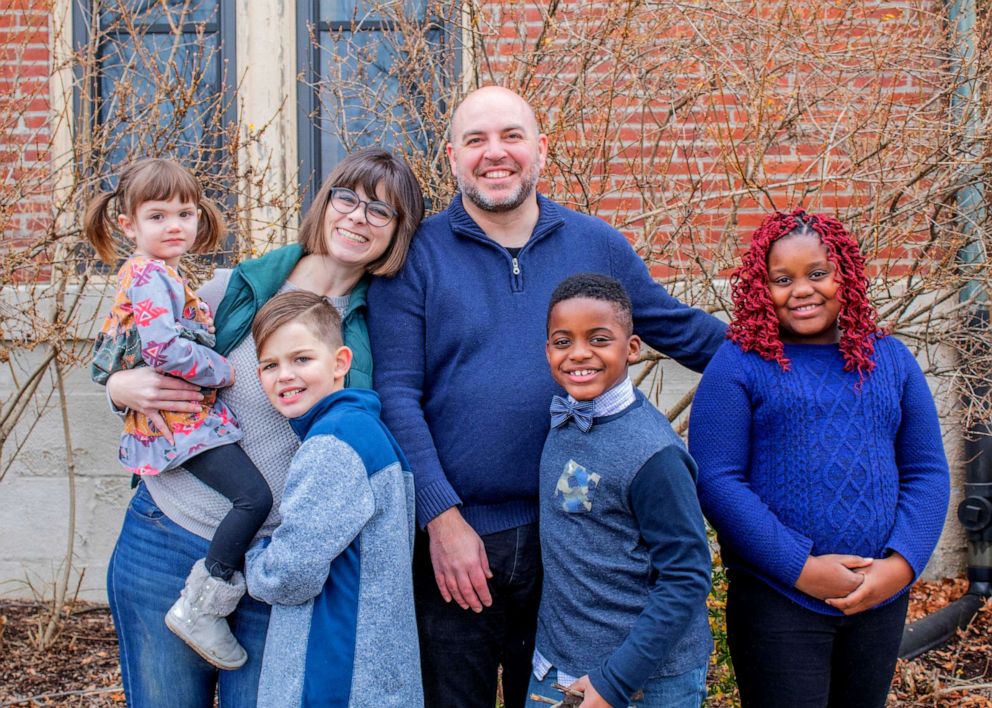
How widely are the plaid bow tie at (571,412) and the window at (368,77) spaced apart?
1.94 m

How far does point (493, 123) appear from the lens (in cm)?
265

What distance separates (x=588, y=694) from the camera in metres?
2.15

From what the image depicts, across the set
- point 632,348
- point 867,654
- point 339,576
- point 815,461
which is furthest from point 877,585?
point 339,576

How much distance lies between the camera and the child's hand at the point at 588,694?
2.13 meters

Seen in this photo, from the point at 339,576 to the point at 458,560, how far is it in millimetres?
377

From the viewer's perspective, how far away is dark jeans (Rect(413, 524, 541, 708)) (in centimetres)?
257

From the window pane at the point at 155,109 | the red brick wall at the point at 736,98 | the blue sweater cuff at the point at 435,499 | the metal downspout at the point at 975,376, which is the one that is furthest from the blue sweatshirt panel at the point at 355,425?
the metal downspout at the point at 975,376

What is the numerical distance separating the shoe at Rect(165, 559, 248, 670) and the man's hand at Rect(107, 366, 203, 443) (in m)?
0.37

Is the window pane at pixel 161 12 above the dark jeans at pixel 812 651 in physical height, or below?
above

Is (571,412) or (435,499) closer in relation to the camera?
(571,412)

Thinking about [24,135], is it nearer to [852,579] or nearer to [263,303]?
[263,303]

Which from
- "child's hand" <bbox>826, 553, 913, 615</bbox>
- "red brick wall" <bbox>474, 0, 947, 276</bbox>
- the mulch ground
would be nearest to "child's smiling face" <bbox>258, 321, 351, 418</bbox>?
"child's hand" <bbox>826, 553, 913, 615</bbox>

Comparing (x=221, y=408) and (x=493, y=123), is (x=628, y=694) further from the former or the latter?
(x=493, y=123)

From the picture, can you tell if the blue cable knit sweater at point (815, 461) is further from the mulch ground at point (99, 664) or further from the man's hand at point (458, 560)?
the mulch ground at point (99, 664)
